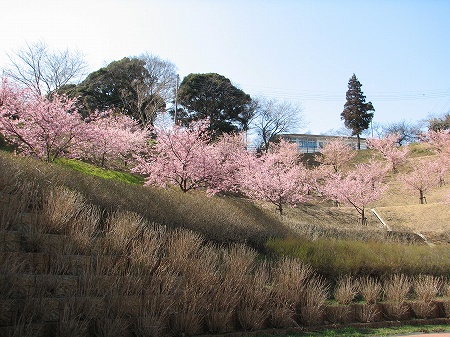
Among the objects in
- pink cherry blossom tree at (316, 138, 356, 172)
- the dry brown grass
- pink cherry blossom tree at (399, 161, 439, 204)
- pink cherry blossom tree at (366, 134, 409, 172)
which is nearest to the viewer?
the dry brown grass

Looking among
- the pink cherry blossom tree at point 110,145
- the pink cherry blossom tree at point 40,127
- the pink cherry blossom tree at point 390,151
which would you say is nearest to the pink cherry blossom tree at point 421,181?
the pink cherry blossom tree at point 390,151

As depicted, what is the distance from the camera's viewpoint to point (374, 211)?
1132 inches

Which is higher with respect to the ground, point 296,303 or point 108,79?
point 108,79

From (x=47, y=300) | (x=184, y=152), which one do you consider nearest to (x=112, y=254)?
(x=47, y=300)

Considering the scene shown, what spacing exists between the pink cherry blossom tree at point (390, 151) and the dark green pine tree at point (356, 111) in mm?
4938

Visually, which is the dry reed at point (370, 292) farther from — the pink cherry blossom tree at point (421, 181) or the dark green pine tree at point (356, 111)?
the dark green pine tree at point (356, 111)

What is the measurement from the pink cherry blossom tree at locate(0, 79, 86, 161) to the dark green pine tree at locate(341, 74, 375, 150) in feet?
143

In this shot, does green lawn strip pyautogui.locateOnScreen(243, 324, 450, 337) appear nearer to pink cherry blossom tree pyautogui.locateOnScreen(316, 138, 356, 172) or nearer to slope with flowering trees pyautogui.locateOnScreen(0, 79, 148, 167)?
slope with flowering trees pyautogui.locateOnScreen(0, 79, 148, 167)

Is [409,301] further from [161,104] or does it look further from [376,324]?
[161,104]

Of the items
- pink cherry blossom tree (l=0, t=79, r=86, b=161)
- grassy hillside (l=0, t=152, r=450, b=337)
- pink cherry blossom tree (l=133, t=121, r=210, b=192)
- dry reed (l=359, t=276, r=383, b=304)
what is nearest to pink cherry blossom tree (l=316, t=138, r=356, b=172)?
pink cherry blossom tree (l=133, t=121, r=210, b=192)

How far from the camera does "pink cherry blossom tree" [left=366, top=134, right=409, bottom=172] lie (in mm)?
42188

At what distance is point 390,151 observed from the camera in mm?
43219

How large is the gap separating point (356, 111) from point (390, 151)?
35.6 ft

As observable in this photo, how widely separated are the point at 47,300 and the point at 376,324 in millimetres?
5532
